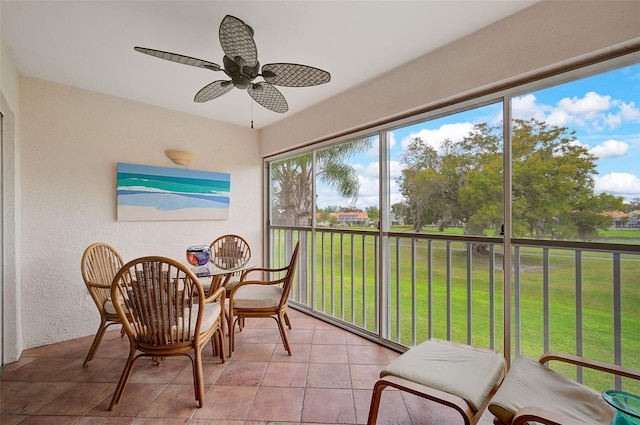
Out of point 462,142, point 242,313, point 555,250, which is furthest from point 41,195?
point 555,250

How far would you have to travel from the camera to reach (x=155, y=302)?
1.69m

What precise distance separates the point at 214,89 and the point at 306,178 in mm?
1781

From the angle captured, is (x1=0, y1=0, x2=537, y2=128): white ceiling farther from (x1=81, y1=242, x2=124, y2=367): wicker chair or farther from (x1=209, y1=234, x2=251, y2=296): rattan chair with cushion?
(x1=209, y1=234, x2=251, y2=296): rattan chair with cushion

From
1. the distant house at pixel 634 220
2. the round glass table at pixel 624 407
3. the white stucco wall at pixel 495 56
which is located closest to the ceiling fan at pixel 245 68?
the white stucco wall at pixel 495 56

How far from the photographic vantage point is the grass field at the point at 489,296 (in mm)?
1639

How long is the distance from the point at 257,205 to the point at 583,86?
141 inches

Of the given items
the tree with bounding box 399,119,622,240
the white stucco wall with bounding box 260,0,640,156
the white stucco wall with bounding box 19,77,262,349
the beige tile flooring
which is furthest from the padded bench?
the white stucco wall with bounding box 19,77,262,349

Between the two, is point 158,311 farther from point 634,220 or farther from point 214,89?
point 634,220

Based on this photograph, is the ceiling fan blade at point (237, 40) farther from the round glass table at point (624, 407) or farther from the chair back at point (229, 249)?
the round glass table at point (624, 407)

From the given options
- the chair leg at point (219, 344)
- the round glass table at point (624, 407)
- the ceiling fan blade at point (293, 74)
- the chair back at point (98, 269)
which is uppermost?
the ceiling fan blade at point (293, 74)

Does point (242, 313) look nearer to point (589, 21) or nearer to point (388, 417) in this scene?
point (388, 417)

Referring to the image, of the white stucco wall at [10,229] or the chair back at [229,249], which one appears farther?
the chair back at [229,249]

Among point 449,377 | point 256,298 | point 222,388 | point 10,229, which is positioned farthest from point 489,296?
point 10,229

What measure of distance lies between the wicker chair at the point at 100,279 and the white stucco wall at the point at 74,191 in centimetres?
46
